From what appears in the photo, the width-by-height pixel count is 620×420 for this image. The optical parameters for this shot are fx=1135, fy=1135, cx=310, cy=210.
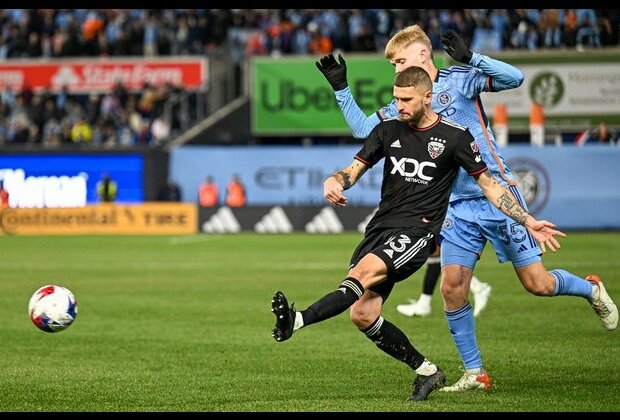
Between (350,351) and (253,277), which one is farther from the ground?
(350,351)

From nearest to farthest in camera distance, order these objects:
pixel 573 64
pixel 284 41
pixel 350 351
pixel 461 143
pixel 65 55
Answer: pixel 461 143
pixel 350 351
pixel 573 64
pixel 284 41
pixel 65 55

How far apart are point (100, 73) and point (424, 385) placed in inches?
1235

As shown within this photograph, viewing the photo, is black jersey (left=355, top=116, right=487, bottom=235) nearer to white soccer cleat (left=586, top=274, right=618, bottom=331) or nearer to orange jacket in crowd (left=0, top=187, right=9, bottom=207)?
white soccer cleat (left=586, top=274, right=618, bottom=331)

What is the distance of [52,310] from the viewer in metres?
9.46

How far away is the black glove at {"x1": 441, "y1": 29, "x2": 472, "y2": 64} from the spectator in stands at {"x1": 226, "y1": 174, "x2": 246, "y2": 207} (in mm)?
24625

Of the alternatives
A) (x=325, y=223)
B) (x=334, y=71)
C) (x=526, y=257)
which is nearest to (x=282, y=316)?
(x=334, y=71)

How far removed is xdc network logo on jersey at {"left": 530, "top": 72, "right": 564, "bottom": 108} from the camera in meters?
33.0

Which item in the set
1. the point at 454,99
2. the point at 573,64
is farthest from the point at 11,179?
the point at 454,99

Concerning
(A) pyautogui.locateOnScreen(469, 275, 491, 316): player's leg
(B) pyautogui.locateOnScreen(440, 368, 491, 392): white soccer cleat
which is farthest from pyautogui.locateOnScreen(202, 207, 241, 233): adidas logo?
(B) pyautogui.locateOnScreen(440, 368, 491, 392): white soccer cleat

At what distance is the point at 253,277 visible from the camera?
1903 cm

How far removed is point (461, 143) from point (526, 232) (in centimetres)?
110

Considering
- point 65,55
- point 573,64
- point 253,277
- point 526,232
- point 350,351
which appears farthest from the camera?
point 65,55

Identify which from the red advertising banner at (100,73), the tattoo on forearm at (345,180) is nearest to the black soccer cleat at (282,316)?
the tattoo on forearm at (345,180)
